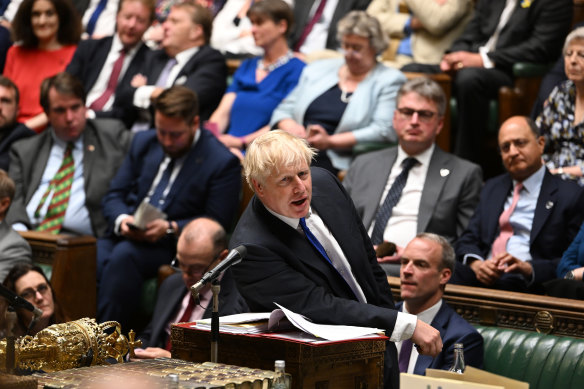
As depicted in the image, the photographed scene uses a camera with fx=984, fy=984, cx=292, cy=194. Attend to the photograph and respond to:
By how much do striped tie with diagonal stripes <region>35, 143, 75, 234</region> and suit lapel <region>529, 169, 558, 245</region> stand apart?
2329 mm

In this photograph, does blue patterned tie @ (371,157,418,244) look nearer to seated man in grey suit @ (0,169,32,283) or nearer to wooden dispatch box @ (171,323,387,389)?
seated man in grey suit @ (0,169,32,283)

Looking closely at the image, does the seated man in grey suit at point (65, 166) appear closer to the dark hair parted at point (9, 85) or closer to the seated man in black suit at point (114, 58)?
the dark hair parted at point (9, 85)

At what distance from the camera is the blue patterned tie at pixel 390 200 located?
425 centimetres

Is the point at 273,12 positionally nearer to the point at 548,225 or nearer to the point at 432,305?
the point at 548,225

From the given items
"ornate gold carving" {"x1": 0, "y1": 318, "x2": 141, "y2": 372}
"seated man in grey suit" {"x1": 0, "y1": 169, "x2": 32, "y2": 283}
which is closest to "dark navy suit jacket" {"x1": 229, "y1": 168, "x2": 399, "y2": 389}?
"ornate gold carving" {"x1": 0, "y1": 318, "x2": 141, "y2": 372}

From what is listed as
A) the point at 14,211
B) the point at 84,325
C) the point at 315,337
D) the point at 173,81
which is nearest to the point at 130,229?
the point at 14,211

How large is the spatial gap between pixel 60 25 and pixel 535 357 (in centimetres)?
379

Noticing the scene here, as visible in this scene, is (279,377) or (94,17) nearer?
(279,377)

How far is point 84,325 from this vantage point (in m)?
2.49

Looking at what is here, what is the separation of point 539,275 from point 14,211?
101 inches

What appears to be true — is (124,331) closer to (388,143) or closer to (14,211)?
(14,211)

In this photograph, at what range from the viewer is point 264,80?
532cm

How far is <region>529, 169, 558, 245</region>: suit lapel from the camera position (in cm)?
398

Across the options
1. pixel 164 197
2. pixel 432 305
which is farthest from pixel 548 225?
pixel 164 197
